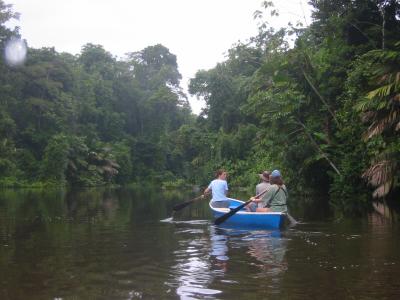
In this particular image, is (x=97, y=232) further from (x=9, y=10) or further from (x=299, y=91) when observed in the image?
(x=9, y=10)

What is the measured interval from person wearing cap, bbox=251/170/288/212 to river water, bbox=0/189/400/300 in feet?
2.05

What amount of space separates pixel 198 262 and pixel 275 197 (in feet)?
16.1

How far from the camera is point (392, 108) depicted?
15.4 m

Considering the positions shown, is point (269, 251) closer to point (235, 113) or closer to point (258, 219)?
point (258, 219)

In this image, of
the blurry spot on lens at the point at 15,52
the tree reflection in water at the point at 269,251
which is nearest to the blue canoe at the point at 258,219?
the tree reflection in water at the point at 269,251

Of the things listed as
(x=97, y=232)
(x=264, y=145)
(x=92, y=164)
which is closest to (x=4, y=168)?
(x=92, y=164)

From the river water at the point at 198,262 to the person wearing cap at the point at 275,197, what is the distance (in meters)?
0.62

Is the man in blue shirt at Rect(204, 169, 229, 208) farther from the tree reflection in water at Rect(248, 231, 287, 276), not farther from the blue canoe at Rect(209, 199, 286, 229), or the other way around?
the tree reflection in water at Rect(248, 231, 287, 276)

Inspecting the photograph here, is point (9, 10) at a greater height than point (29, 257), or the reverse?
point (9, 10)

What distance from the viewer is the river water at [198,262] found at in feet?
17.6

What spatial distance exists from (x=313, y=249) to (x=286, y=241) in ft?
3.71

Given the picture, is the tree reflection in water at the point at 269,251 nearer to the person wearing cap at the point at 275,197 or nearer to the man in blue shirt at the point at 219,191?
the person wearing cap at the point at 275,197

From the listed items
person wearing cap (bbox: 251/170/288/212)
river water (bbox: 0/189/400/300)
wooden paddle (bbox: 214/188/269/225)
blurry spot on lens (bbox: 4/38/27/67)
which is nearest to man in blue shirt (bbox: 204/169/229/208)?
wooden paddle (bbox: 214/188/269/225)

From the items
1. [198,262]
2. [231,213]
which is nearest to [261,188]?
[231,213]
